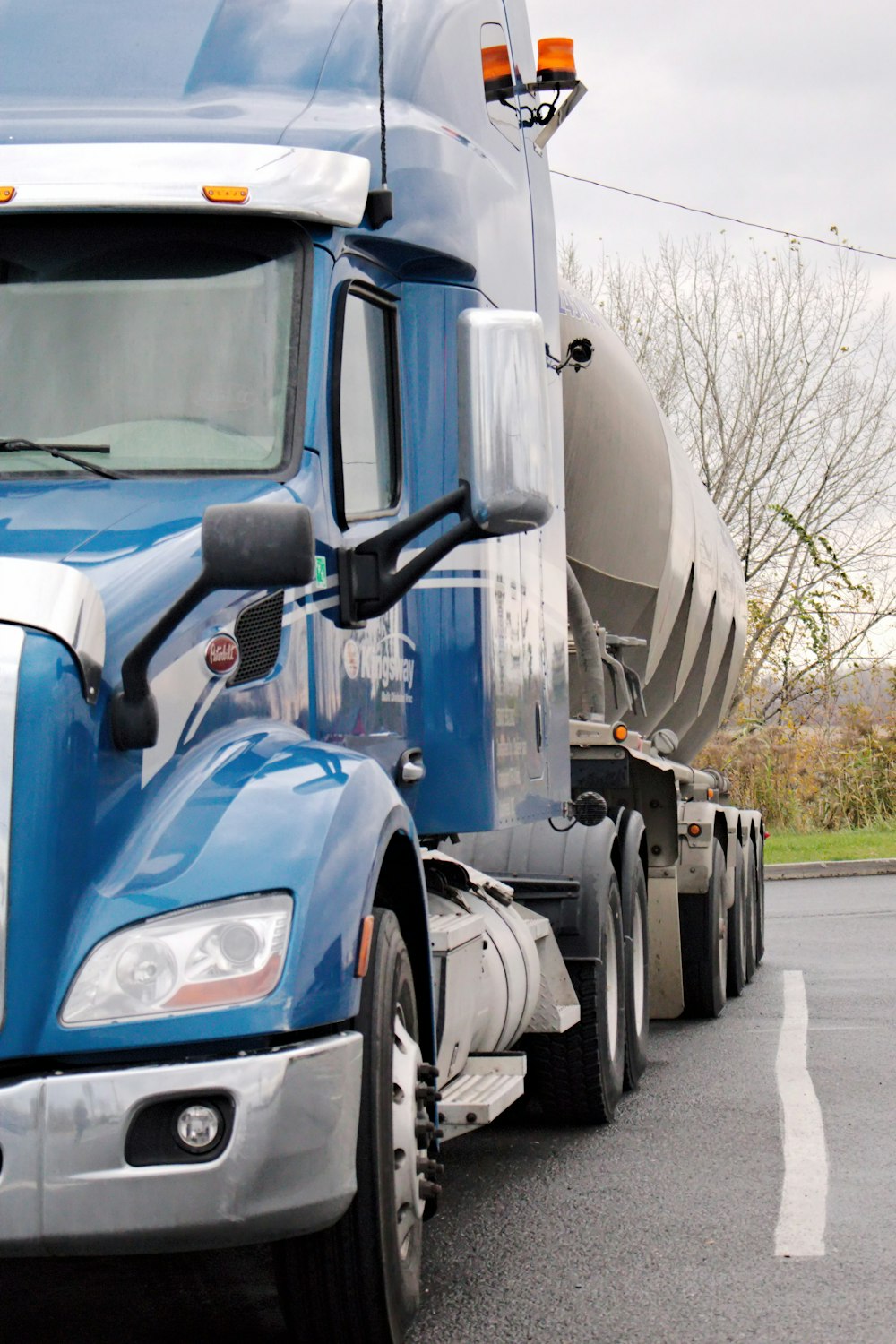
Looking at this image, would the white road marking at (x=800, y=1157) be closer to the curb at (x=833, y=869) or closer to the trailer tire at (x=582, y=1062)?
the trailer tire at (x=582, y=1062)

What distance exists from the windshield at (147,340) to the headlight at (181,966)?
146cm

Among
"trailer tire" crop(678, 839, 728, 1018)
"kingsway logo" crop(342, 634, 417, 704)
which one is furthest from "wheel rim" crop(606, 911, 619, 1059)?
"kingsway logo" crop(342, 634, 417, 704)

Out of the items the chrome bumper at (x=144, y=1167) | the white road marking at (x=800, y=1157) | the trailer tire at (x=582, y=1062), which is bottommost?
the white road marking at (x=800, y=1157)

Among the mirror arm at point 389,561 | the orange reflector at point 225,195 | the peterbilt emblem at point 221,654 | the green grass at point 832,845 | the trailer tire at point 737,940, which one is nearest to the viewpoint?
the peterbilt emblem at point 221,654

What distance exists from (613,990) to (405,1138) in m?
3.94

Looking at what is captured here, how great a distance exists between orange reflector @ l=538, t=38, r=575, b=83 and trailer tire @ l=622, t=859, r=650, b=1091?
3.62 meters

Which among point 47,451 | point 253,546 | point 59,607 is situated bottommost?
point 59,607

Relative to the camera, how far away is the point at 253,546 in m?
3.77

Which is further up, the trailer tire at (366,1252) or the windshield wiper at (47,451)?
the windshield wiper at (47,451)

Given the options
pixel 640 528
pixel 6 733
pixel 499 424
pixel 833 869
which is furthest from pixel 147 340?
pixel 833 869

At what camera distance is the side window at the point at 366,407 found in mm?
4949

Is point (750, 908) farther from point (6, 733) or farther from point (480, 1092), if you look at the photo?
point (6, 733)

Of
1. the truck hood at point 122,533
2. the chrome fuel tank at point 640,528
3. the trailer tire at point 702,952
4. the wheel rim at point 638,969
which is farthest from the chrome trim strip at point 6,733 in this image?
the trailer tire at point 702,952

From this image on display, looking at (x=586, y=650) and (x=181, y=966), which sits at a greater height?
(x=586, y=650)
